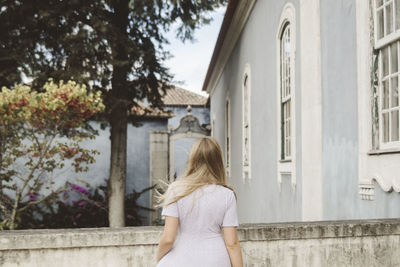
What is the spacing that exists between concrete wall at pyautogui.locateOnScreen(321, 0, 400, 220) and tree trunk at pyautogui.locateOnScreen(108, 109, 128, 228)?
21.6 ft

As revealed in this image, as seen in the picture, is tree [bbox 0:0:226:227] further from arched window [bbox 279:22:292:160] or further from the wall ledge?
the wall ledge

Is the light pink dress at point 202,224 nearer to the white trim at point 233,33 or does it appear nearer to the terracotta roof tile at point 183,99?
the white trim at point 233,33

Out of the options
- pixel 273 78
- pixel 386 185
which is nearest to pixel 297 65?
pixel 273 78

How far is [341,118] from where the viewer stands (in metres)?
5.33

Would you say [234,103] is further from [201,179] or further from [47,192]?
[201,179]

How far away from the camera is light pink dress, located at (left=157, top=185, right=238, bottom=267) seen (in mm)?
2549

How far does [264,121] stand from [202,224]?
6.72 m

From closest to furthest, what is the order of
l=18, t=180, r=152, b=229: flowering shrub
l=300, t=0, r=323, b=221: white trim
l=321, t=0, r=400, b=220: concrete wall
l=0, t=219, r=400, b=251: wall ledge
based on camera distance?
l=0, t=219, r=400, b=251: wall ledge
l=321, t=0, r=400, b=220: concrete wall
l=300, t=0, r=323, b=221: white trim
l=18, t=180, r=152, b=229: flowering shrub

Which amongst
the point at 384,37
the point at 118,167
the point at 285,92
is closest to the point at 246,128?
the point at 118,167

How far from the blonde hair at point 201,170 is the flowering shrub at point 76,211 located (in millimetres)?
12432

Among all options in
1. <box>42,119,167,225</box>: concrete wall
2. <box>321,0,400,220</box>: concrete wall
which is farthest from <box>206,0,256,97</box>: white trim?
<box>321,0,400,220</box>: concrete wall

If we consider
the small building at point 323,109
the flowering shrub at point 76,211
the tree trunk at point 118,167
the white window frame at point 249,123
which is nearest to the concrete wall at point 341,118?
the small building at point 323,109

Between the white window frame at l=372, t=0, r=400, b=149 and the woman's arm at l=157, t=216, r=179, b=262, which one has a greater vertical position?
the white window frame at l=372, t=0, r=400, b=149

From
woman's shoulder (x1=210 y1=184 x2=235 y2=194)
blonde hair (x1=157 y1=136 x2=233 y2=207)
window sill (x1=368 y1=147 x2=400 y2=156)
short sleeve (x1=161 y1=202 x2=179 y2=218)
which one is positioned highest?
window sill (x1=368 y1=147 x2=400 y2=156)
